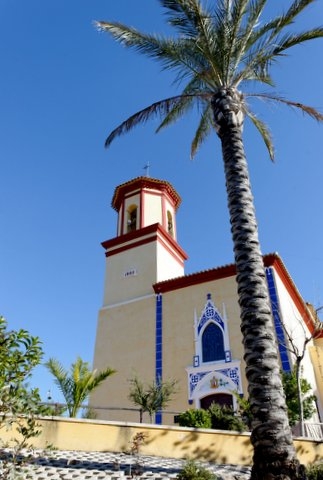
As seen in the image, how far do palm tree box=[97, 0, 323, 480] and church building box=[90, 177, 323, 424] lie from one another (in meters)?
6.85

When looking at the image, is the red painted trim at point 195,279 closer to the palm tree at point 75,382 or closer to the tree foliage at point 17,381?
the palm tree at point 75,382

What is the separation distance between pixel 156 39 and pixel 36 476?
31.4 feet

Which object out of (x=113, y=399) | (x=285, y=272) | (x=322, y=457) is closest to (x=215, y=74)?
(x=322, y=457)

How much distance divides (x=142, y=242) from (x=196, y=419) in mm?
10233

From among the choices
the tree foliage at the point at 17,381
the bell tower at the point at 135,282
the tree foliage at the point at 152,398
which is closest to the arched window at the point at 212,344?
the bell tower at the point at 135,282

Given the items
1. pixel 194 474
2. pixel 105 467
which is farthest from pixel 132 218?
pixel 194 474

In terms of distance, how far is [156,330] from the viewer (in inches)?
660

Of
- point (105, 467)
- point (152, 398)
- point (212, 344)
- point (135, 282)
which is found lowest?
point (105, 467)

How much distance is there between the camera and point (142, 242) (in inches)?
769

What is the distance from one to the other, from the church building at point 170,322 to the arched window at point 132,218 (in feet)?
0.19

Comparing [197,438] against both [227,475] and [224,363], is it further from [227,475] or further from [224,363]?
[224,363]

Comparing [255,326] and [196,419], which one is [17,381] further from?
[196,419]

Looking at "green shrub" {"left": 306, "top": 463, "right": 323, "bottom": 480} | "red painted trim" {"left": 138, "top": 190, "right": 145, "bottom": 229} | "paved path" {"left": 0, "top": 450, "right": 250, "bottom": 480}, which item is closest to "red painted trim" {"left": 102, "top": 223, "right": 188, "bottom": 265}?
"red painted trim" {"left": 138, "top": 190, "right": 145, "bottom": 229}

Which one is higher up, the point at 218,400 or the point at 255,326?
the point at 218,400
